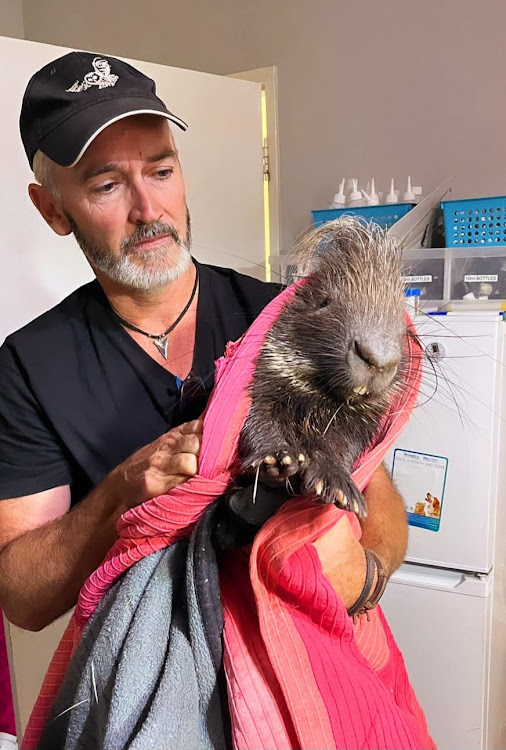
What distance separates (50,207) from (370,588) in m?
0.71

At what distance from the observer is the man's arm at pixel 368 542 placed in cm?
64

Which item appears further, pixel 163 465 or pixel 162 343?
pixel 162 343

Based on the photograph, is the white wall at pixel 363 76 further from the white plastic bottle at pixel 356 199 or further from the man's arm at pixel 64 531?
the man's arm at pixel 64 531

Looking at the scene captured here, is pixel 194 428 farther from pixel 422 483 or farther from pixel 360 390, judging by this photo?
pixel 422 483

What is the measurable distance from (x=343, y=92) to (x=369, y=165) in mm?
274

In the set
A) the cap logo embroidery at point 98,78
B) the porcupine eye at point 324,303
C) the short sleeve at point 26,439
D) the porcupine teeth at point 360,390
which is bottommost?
the short sleeve at point 26,439

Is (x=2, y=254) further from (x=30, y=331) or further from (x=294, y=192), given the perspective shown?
(x=294, y=192)

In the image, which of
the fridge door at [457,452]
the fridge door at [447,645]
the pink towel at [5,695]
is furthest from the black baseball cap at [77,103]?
the pink towel at [5,695]

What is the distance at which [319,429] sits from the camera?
0.68m

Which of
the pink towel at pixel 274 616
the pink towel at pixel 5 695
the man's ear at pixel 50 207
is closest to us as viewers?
the pink towel at pixel 274 616

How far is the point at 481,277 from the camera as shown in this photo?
5.03 ft

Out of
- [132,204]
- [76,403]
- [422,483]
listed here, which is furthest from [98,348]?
[422,483]

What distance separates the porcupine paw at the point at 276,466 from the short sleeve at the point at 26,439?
38 centimetres

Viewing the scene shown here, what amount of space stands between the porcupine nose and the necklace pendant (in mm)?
363
